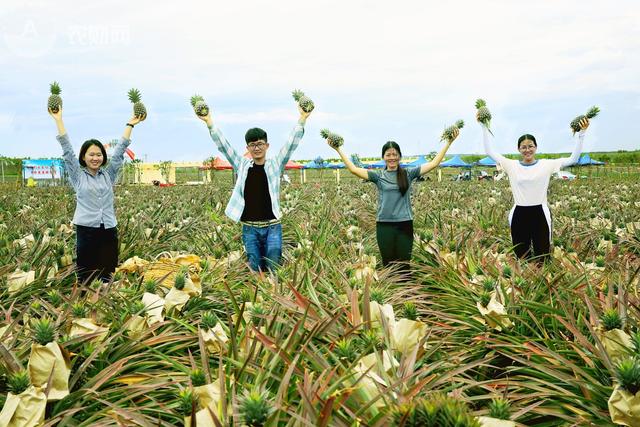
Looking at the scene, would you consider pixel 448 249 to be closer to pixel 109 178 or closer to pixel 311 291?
pixel 311 291

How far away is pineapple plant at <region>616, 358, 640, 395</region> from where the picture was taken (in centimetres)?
198

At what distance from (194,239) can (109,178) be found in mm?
2157

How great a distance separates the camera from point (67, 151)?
4.63 m

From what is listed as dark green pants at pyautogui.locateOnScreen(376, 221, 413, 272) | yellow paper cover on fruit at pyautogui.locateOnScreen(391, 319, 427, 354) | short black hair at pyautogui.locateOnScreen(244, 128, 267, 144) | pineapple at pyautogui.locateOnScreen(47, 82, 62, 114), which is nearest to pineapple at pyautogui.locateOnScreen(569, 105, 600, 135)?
dark green pants at pyautogui.locateOnScreen(376, 221, 413, 272)

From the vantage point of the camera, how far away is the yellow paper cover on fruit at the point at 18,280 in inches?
159

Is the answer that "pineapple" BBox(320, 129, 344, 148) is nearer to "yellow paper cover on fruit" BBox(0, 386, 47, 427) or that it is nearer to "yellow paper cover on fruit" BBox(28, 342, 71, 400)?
"yellow paper cover on fruit" BBox(28, 342, 71, 400)

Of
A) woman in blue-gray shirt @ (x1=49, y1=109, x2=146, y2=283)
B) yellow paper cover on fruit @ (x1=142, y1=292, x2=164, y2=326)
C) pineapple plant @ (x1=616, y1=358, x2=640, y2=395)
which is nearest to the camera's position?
pineapple plant @ (x1=616, y1=358, x2=640, y2=395)

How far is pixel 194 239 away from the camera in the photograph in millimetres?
7004

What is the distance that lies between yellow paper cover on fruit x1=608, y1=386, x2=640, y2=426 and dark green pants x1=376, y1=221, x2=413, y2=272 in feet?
11.0

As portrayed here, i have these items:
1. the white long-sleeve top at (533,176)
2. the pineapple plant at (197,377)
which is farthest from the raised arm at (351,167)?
the pineapple plant at (197,377)

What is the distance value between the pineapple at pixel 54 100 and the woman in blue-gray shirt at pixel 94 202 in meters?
0.04

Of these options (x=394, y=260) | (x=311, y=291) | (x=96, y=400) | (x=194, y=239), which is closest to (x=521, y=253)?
(x=394, y=260)

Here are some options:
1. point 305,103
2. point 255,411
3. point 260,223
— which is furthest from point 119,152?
point 255,411

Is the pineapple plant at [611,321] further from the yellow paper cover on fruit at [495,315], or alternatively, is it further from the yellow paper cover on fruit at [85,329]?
the yellow paper cover on fruit at [85,329]
